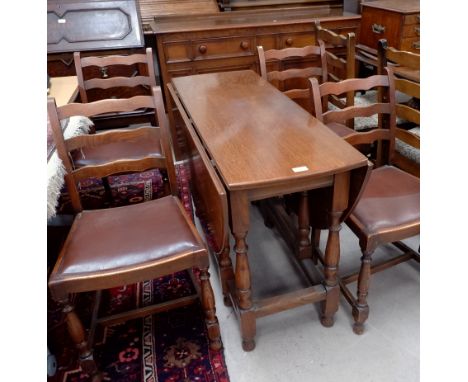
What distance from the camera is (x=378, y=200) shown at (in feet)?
4.59

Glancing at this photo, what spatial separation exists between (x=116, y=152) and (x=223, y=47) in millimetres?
1314

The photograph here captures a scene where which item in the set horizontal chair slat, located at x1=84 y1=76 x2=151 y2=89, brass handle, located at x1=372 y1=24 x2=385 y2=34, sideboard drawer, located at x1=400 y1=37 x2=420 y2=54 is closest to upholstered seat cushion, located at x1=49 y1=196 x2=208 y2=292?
horizontal chair slat, located at x1=84 y1=76 x2=151 y2=89

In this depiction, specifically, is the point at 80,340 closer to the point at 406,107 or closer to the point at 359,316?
the point at 359,316

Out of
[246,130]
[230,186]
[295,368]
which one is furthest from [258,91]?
[295,368]

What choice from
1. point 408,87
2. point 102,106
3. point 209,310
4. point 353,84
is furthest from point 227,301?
point 408,87

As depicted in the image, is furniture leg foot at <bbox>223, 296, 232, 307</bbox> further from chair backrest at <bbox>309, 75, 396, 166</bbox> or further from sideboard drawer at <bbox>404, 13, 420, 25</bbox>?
sideboard drawer at <bbox>404, 13, 420, 25</bbox>

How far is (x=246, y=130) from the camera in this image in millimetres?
1382

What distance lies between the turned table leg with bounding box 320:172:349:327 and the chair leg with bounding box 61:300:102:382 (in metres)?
0.91

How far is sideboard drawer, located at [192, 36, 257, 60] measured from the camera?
8.88ft

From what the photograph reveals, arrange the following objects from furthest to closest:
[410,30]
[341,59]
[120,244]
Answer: [410,30]
[341,59]
[120,244]

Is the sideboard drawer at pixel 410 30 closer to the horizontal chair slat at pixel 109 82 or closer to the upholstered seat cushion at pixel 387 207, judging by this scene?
the upholstered seat cushion at pixel 387 207

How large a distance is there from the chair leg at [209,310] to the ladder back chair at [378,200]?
1.84ft

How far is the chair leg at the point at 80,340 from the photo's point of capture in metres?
1.19
